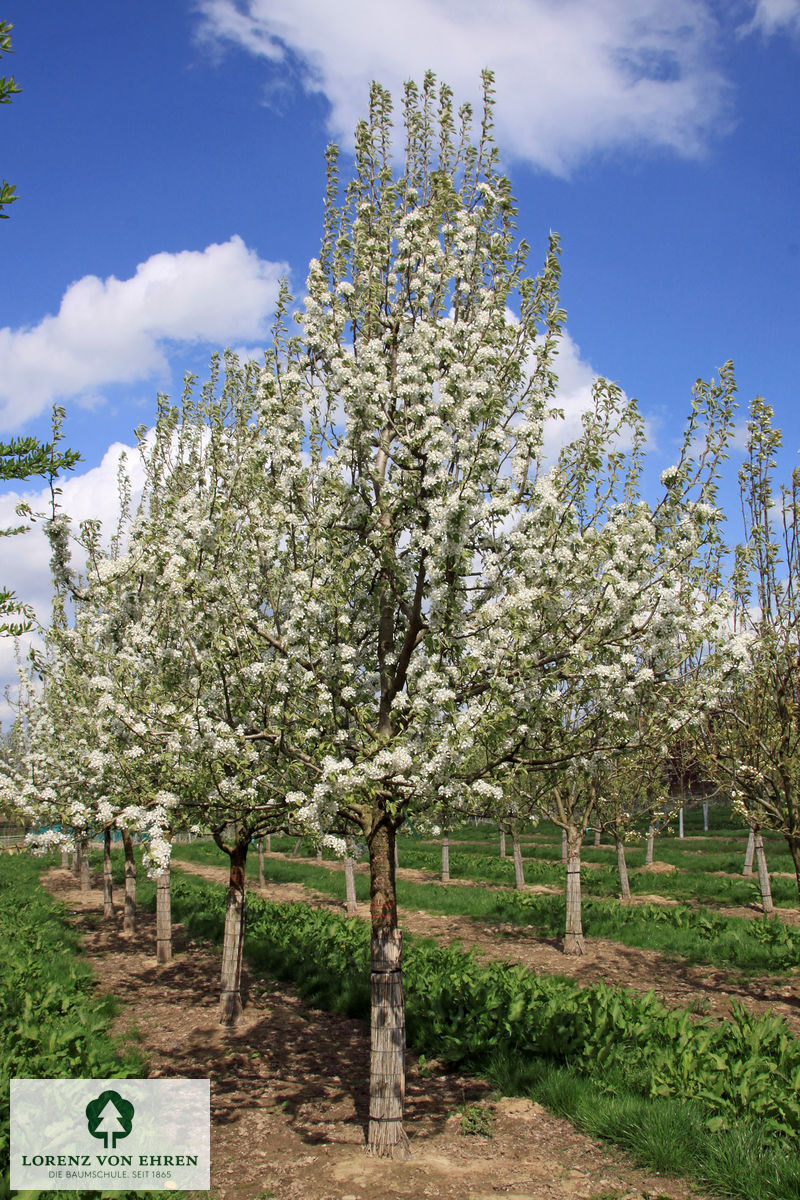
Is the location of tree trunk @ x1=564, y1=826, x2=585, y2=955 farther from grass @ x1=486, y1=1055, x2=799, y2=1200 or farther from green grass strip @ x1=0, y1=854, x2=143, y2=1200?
green grass strip @ x1=0, y1=854, x2=143, y2=1200

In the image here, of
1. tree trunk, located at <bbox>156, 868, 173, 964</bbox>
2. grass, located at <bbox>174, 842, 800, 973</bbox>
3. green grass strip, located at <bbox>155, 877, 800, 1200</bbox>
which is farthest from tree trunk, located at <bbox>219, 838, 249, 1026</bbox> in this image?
grass, located at <bbox>174, 842, 800, 973</bbox>

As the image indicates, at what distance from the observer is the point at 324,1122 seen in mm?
8859

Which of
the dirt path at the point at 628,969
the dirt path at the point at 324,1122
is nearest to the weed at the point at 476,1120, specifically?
the dirt path at the point at 324,1122

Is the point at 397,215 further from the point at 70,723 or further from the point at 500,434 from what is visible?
the point at 70,723

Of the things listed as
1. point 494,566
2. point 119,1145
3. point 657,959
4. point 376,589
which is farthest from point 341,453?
point 657,959

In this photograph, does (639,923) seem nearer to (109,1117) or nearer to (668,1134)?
(668,1134)

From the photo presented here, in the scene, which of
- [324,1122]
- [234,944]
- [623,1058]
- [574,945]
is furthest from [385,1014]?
[574,945]

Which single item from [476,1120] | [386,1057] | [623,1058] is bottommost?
[476,1120]

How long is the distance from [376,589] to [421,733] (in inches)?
87.4

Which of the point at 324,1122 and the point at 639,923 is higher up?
the point at 324,1122

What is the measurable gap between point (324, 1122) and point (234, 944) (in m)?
3.98

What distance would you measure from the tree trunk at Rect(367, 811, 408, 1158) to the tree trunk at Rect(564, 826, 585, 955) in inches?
372

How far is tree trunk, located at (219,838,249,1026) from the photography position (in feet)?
40.5

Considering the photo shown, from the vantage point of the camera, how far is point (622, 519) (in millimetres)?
7512
